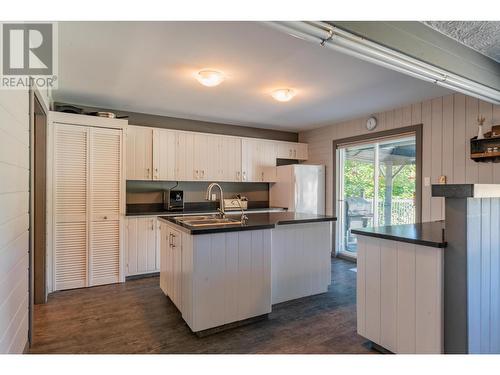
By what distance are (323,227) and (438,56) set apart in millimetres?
1954

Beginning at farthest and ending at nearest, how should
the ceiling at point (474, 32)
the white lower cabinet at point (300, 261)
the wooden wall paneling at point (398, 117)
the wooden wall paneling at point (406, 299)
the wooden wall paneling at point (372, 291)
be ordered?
the wooden wall paneling at point (398, 117) < the white lower cabinet at point (300, 261) < the wooden wall paneling at point (372, 291) < the ceiling at point (474, 32) < the wooden wall paneling at point (406, 299)

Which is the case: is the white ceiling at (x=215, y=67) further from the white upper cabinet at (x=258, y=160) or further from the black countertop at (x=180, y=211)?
the black countertop at (x=180, y=211)

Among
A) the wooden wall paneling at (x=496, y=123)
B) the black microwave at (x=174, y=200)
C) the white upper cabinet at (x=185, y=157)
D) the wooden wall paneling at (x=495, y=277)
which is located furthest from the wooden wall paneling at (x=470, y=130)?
the black microwave at (x=174, y=200)

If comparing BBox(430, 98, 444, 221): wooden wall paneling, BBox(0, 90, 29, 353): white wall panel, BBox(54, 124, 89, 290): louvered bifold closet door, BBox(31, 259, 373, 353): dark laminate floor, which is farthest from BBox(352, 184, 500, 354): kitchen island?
BBox(54, 124, 89, 290): louvered bifold closet door

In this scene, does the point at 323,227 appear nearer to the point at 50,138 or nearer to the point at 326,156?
the point at 326,156

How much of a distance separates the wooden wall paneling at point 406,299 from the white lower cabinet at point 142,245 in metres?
3.22

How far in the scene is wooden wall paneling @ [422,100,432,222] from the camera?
149 inches

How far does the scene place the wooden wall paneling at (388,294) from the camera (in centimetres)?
207

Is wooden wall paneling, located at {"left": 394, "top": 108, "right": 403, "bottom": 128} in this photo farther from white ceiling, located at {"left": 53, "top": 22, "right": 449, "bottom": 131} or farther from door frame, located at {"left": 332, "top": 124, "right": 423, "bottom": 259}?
white ceiling, located at {"left": 53, "top": 22, "right": 449, "bottom": 131}

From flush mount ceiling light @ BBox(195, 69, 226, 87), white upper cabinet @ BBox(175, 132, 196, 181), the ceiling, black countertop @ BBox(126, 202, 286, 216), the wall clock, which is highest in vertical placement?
the ceiling

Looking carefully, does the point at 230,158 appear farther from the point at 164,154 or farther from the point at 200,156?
the point at 164,154

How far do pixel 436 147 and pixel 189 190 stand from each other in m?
3.73
